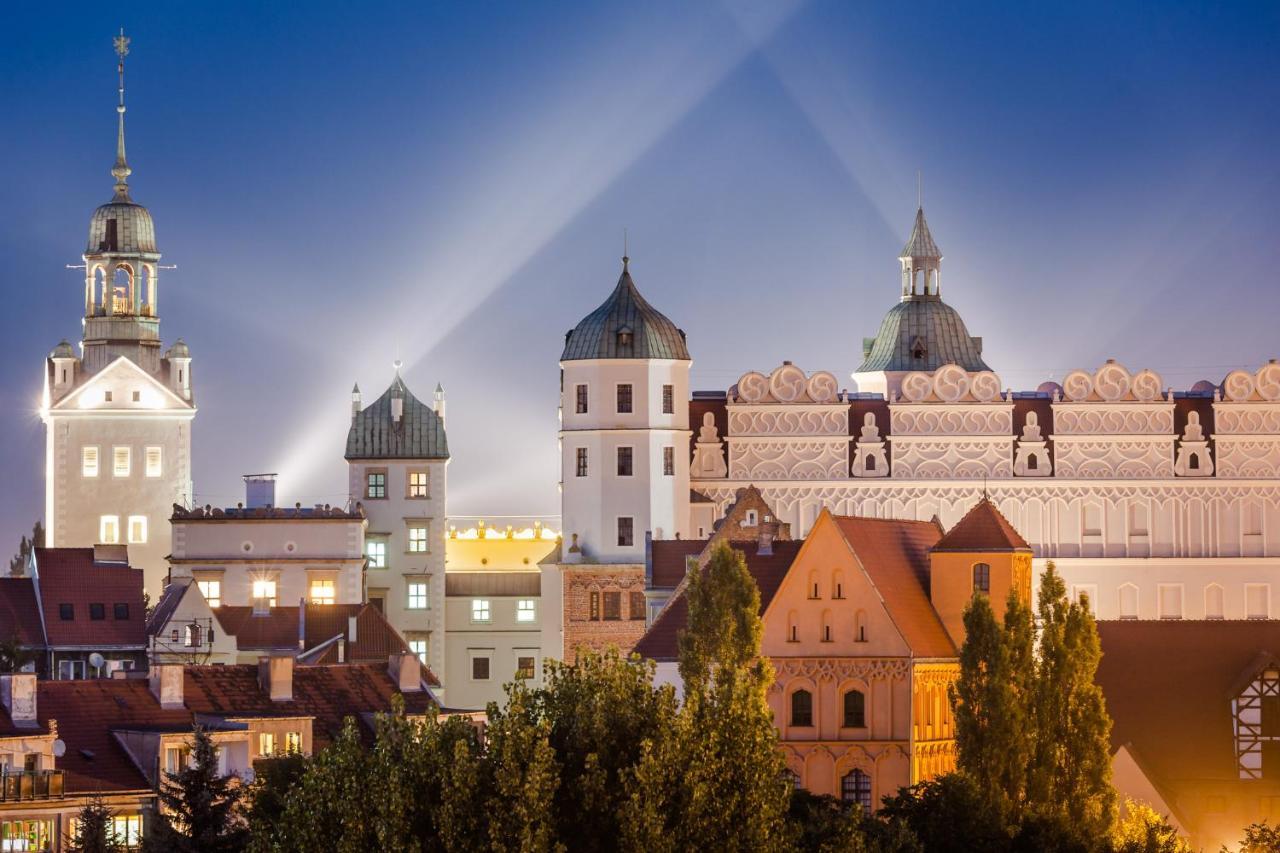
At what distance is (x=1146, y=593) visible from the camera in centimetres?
15062

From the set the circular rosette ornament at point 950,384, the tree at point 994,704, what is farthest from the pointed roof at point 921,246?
the tree at point 994,704

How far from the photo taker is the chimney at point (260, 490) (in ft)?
483

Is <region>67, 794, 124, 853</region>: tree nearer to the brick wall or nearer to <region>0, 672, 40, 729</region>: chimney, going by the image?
<region>0, 672, 40, 729</region>: chimney

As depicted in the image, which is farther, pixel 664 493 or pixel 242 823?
pixel 664 493

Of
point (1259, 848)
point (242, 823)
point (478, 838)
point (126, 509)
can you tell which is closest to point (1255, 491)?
point (126, 509)

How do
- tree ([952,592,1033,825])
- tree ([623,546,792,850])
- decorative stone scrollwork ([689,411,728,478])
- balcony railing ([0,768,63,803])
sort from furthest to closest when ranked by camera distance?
decorative stone scrollwork ([689,411,728,478])
tree ([952,592,1033,825])
balcony railing ([0,768,63,803])
tree ([623,546,792,850])

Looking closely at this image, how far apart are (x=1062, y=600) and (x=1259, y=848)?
52.3ft

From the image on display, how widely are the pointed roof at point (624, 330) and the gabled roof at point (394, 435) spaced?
6.70 metres

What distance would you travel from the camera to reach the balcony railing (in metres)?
92.6

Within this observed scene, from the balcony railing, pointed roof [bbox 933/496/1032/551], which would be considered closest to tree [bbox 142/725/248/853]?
the balcony railing

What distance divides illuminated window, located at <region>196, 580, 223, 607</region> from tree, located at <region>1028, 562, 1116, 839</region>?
45108 mm

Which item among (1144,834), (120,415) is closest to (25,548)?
(120,415)

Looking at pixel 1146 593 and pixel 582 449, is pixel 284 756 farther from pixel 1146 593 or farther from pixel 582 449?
pixel 1146 593

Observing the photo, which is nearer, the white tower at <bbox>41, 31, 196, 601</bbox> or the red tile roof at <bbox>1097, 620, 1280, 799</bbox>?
the red tile roof at <bbox>1097, 620, 1280, 799</bbox>
